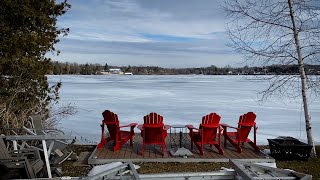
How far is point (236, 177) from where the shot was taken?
8.78 ft

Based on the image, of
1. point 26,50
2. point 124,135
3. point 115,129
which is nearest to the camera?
point 115,129

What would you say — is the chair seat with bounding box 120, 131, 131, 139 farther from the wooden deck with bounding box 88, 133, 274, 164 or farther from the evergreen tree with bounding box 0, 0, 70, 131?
the evergreen tree with bounding box 0, 0, 70, 131

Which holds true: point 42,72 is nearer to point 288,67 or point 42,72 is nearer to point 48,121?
point 48,121

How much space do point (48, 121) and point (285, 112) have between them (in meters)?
9.41

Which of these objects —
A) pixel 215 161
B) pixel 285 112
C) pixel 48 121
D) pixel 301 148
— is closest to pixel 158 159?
pixel 215 161

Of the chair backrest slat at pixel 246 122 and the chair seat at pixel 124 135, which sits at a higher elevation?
the chair backrest slat at pixel 246 122

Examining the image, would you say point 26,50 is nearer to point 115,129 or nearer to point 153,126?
point 115,129

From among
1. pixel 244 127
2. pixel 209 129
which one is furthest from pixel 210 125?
pixel 244 127

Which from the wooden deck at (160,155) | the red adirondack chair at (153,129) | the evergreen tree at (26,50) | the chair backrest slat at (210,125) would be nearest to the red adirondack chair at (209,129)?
the chair backrest slat at (210,125)

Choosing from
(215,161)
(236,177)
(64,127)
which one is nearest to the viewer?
(236,177)

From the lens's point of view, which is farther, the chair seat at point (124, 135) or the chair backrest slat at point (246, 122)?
the chair seat at point (124, 135)

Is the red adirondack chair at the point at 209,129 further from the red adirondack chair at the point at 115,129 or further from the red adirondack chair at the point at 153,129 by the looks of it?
the red adirondack chair at the point at 115,129

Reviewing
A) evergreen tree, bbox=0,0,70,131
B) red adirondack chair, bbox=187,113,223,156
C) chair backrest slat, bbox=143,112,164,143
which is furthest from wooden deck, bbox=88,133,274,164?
evergreen tree, bbox=0,0,70,131

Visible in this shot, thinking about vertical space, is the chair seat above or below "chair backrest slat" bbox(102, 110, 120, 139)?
below
